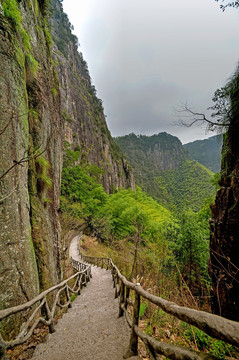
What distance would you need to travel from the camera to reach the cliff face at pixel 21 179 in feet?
11.7

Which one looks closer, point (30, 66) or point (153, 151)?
point (30, 66)

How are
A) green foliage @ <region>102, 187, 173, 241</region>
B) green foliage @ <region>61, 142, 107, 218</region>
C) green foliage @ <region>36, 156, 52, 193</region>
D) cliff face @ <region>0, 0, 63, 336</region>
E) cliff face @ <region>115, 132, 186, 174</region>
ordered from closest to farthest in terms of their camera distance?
cliff face @ <region>0, 0, 63, 336</region>
green foliage @ <region>36, 156, 52, 193</region>
green foliage @ <region>102, 187, 173, 241</region>
green foliage @ <region>61, 142, 107, 218</region>
cliff face @ <region>115, 132, 186, 174</region>

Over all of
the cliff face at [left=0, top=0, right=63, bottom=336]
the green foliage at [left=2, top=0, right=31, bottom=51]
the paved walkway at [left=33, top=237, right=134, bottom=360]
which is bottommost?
the paved walkway at [left=33, top=237, right=134, bottom=360]

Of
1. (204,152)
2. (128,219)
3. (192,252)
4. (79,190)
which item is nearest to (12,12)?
(192,252)

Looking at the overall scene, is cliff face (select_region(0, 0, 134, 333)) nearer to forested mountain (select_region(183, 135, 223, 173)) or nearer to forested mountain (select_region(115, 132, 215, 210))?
forested mountain (select_region(115, 132, 215, 210))

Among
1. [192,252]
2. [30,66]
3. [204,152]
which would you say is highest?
[204,152]

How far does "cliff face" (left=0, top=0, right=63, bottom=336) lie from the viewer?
3555mm

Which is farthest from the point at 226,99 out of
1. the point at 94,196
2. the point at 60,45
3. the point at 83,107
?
the point at 60,45

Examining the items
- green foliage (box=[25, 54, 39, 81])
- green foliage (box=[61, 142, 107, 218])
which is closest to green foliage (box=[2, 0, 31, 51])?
green foliage (box=[25, 54, 39, 81])

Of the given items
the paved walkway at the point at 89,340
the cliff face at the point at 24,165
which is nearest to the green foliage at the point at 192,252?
the cliff face at the point at 24,165

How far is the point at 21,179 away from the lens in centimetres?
440

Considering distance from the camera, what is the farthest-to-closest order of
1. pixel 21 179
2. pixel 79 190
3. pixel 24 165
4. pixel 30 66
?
pixel 79 190
pixel 30 66
pixel 24 165
pixel 21 179

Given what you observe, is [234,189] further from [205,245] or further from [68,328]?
[68,328]

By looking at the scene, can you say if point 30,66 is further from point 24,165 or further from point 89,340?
point 89,340
